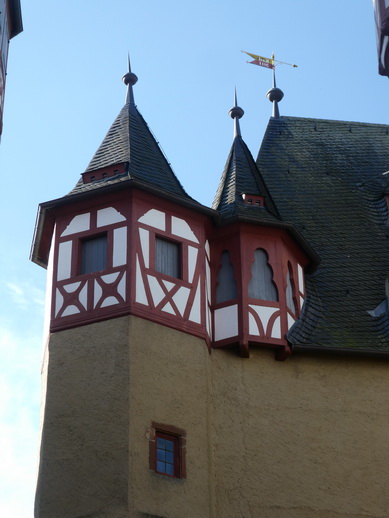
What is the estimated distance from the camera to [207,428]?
64.8 feet

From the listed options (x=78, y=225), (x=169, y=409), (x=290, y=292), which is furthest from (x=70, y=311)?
(x=290, y=292)

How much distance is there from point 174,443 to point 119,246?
351cm

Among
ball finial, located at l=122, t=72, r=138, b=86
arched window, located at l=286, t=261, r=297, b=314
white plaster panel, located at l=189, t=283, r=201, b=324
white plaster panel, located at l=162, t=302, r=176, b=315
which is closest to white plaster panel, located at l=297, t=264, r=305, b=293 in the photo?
arched window, located at l=286, t=261, r=297, b=314

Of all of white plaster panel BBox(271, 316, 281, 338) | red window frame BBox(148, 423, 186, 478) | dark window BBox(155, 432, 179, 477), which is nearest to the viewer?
red window frame BBox(148, 423, 186, 478)

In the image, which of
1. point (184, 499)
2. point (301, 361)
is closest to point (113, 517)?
point (184, 499)

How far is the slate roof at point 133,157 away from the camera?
22109 mm

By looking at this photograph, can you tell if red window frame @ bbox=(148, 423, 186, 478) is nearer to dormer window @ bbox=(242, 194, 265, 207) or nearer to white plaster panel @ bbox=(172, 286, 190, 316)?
white plaster panel @ bbox=(172, 286, 190, 316)

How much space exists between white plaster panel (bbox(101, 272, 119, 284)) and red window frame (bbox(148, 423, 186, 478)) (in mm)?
2650

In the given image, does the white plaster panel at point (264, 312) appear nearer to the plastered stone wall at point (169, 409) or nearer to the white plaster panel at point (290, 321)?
the white plaster panel at point (290, 321)

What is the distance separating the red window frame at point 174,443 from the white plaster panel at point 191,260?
2941 mm

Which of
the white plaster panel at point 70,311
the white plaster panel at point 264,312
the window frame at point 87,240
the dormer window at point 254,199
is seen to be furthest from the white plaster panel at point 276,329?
the white plaster panel at point 70,311

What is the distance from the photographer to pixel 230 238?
22.3 m

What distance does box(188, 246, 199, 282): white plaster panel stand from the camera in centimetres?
2117

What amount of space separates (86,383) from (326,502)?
417cm
